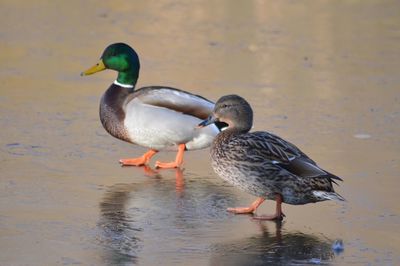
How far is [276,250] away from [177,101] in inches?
99.5

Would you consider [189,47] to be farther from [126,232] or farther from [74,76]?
[126,232]

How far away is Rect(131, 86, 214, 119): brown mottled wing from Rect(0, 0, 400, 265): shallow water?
1.23 ft

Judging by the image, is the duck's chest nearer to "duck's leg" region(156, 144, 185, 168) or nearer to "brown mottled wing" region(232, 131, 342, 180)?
"duck's leg" region(156, 144, 185, 168)

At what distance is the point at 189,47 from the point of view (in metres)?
11.8

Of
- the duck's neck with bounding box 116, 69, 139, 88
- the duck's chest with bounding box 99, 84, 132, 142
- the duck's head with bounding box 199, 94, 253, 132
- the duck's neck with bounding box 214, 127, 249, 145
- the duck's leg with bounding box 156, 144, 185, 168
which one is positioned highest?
the duck's head with bounding box 199, 94, 253, 132

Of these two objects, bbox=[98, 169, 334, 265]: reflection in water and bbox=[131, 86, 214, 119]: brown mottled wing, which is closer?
bbox=[98, 169, 334, 265]: reflection in water

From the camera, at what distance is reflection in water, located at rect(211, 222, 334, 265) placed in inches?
213

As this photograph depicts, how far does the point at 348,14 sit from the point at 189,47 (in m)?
2.75

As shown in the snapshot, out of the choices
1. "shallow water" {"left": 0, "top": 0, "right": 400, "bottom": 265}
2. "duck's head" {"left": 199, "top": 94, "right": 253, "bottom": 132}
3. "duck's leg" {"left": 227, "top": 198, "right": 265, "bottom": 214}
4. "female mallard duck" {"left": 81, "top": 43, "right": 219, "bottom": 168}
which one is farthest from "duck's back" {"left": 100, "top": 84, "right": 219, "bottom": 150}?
"duck's leg" {"left": 227, "top": 198, "right": 265, "bottom": 214}

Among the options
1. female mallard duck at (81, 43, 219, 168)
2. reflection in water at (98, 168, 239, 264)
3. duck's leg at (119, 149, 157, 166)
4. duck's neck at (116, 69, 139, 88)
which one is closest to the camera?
reflection in water at (98, 168, 239, 264)

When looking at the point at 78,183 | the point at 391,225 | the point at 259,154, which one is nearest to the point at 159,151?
the point at 78,183

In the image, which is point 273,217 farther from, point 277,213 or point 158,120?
point 158,120

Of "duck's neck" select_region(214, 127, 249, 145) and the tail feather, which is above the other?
"duck's neck" select_region(214, 127, 249, 145)

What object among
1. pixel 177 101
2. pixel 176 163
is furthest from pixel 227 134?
pixel 177 101
